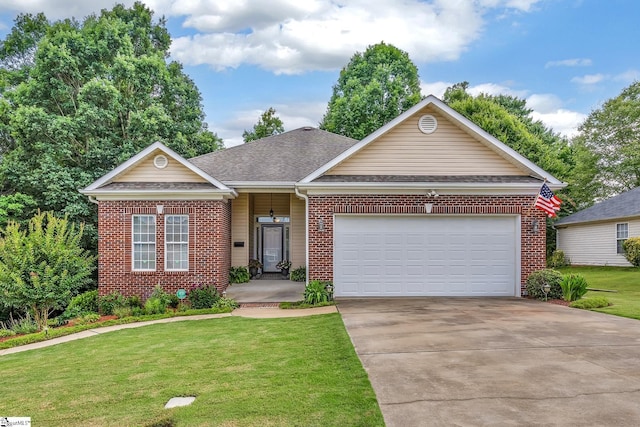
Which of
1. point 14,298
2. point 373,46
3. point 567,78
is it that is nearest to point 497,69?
point 567,78

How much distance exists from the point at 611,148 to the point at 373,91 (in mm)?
19665

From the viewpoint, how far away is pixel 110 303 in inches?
465

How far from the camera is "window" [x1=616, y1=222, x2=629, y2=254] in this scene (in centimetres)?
2119

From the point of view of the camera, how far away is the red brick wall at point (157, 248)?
12375 mm

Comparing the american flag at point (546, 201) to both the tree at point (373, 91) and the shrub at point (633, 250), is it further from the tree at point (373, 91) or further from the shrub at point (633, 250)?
the tree at point (373, 91)

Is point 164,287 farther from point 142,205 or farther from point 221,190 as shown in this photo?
point 221,190

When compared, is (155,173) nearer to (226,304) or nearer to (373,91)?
(226,304)

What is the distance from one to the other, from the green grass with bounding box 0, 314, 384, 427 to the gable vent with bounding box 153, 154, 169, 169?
579cm

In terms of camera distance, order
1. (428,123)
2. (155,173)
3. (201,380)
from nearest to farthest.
→ (201,380) → (428,123) → (155,173)

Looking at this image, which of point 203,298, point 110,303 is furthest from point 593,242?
point 110,303

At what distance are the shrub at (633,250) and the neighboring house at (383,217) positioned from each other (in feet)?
34.1

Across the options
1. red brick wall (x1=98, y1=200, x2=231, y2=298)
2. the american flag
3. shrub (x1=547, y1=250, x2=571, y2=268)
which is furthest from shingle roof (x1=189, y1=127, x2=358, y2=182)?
shrub (x1=547, y1=250, x2=571, y2=268)

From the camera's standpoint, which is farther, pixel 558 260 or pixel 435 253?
pixel 558 260

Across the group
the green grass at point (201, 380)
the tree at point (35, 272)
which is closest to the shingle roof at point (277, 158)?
the tree at point (35, 272)
